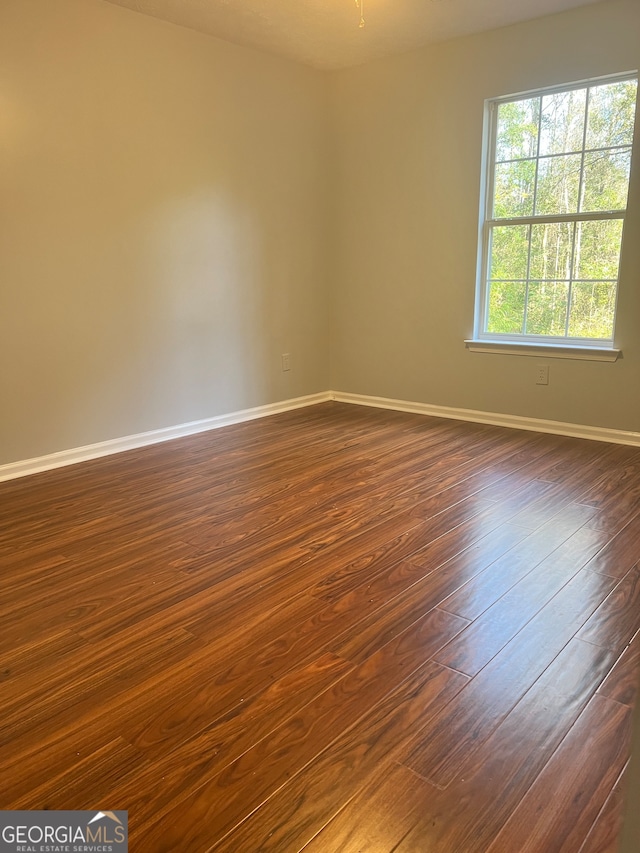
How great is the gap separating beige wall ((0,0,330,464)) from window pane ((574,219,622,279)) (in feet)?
6.75

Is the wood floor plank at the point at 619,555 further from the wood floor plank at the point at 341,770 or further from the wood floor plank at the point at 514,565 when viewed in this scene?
the wood floor plank at the point at 341,770

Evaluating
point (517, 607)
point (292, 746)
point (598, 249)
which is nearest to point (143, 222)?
point (598, 249)

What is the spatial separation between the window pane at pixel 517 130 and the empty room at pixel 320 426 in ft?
0.12

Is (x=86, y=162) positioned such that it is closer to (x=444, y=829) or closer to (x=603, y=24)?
(x=603, y=24)

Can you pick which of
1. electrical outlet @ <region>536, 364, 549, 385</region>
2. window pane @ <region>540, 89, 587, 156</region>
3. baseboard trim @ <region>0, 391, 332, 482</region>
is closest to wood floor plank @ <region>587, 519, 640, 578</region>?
electrical outlet @ <region>536, 364, 549, 385</region>

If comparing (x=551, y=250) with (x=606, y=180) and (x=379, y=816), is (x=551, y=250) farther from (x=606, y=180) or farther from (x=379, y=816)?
(x=379, y=816)

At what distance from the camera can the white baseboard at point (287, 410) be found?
361cm

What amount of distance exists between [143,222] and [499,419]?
2777 millimetres

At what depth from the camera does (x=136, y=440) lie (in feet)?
13.3

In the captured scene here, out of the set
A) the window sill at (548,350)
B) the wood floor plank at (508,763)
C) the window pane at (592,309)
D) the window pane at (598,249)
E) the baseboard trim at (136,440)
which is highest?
the window pane at (598,249)

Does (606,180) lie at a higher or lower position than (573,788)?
higher

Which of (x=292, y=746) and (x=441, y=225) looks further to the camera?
(x=441, y=225)

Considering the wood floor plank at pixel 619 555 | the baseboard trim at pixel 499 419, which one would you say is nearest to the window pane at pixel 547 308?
the baseboard trim at pixel 499 419
